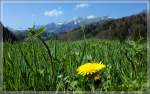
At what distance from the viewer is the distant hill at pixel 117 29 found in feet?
13.1

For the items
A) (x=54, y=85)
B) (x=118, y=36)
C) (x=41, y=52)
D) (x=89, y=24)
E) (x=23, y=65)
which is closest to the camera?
(x=54, y=85)

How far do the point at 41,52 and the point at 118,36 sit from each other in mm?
1379

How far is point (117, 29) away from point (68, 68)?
1.70m

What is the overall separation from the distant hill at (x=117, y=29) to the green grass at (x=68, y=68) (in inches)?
19.7

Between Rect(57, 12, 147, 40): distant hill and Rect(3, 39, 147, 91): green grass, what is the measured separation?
50 cm

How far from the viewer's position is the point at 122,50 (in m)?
3.36

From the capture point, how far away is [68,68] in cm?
290

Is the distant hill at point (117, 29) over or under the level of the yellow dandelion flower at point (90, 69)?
over

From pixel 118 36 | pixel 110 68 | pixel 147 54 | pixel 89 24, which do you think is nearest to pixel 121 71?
pixel 110 68

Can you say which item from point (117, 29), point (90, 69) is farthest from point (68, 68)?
point (117, 29)

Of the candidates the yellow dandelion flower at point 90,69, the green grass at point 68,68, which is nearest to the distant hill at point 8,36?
the green grass at point 68,68

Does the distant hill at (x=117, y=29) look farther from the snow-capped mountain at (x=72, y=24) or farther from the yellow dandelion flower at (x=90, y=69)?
the yellow dandelion flower at (x=90, y=69)

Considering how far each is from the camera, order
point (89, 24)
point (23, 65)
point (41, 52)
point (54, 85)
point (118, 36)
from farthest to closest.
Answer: point (118, 36)
point (89, 24)
point (41, 52)
point (23, 65)
point (54, 85)

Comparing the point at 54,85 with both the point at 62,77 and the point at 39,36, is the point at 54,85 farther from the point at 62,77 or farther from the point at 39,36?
the point at 39,36
